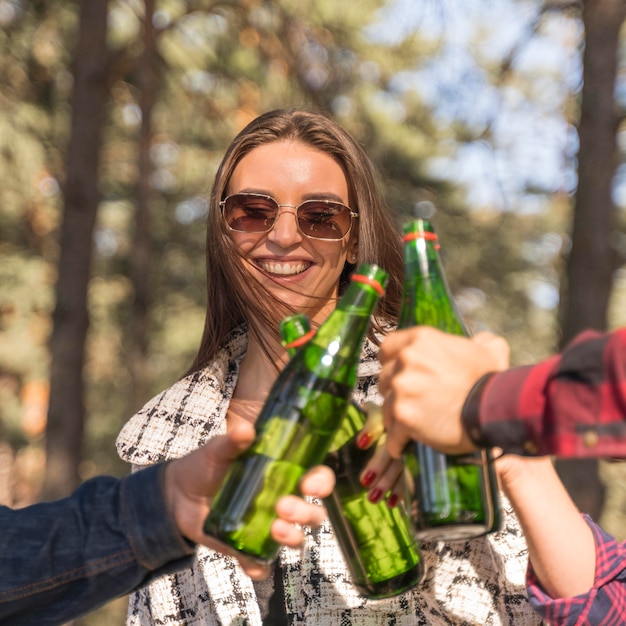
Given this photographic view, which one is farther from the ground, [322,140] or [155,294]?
[155,294]

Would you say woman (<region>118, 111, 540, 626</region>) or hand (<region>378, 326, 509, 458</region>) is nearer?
hand (<region>378, 326, 509, 458</region>)

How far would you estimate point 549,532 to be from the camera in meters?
1.68

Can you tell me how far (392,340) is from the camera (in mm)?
1256

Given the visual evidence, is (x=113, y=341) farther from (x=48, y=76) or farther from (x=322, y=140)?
(x=322, y=140)

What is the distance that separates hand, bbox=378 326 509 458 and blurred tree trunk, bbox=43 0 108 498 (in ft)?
19.1

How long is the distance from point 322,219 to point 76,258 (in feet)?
15.8

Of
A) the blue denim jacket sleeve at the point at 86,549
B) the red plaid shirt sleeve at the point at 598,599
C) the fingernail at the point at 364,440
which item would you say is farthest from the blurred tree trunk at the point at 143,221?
the fingernail at the point at 364,440

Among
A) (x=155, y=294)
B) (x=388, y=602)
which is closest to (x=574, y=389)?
(x=388, y=602)

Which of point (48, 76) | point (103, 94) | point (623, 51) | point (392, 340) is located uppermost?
point (48, 76)

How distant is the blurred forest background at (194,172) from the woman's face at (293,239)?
2577 millimetres

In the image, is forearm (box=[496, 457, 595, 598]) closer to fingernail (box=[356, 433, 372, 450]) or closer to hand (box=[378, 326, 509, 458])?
fingernail (box=[356, 433, 372, 450])

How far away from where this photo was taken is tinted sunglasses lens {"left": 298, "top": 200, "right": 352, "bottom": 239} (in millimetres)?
2420

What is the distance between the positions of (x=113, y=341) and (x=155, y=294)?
13.2 feet

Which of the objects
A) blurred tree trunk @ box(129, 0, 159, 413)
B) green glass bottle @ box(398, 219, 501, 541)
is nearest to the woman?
green glass bottle @ box(398, 219, 501, 541)
